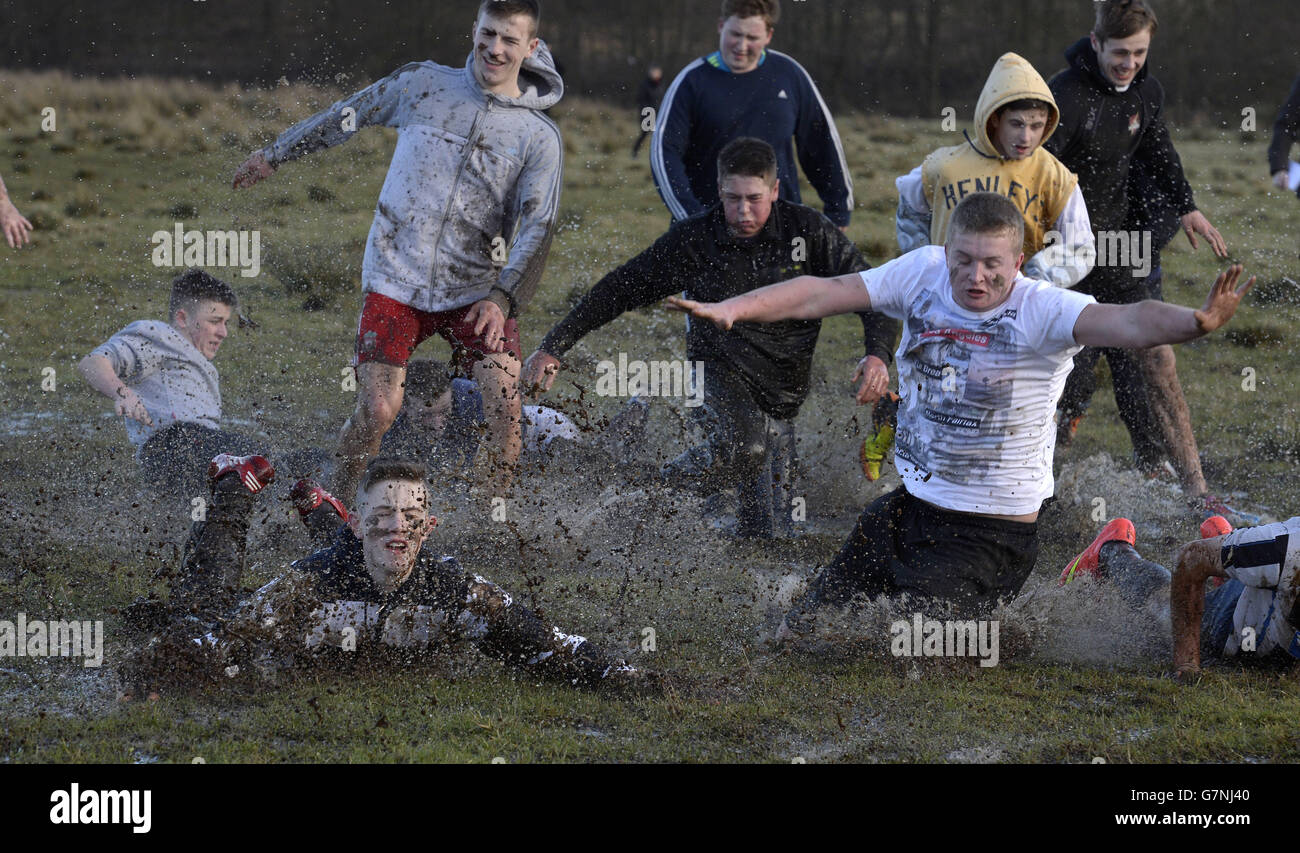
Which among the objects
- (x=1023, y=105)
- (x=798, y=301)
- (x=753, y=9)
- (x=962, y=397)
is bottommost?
(x=962, y=397)

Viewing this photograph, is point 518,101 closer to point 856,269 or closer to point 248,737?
point 856,269

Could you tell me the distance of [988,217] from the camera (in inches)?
193

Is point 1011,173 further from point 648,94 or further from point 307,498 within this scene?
point 648,94

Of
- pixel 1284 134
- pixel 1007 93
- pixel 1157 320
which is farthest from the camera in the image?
pixel 1284 134

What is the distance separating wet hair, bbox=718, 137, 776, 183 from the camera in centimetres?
634

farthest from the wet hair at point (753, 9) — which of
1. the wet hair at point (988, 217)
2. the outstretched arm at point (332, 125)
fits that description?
the wet hair at point (988, 217)

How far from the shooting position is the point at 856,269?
652cm

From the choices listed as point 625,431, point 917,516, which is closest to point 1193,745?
point 917,516

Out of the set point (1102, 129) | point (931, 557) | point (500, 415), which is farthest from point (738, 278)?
point (1102, 129)

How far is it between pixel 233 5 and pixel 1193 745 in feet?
149

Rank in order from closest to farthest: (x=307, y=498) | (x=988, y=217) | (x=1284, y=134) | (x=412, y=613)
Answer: (x=412, y=613)
(x=988, y=217)
(x=307, y=498)
(x=1284, y=134)

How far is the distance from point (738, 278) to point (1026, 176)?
1.35m

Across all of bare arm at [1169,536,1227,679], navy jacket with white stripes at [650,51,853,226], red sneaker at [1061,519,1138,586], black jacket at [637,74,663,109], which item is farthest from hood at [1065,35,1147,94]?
black jacket at [637,74,663,109]

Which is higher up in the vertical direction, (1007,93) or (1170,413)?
(1007,93)
